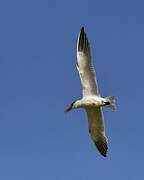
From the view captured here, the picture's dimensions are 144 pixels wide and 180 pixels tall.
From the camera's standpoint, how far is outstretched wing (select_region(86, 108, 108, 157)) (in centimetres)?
3641

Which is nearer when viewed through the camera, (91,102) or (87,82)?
(91,102)

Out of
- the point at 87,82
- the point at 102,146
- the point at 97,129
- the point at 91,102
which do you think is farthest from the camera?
the point at 102,146

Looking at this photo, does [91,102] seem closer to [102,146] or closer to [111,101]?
[111,101]

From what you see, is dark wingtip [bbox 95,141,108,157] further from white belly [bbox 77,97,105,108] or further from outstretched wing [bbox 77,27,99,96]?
outstretched wing [bbox 77,27,99,96]

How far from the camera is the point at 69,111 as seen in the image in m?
36.6

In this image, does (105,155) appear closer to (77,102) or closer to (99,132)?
(99,132)

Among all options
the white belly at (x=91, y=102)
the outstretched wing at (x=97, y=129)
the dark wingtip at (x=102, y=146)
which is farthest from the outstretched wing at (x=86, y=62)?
the dark wingtip at (x=102, y=146)

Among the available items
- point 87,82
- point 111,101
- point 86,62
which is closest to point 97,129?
point 87,82

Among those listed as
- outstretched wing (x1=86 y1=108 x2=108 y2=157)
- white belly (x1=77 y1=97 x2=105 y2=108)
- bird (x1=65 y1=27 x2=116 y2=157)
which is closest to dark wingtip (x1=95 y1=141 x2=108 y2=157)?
outstretched wing (x1=86 y1=108 x2=108 y2=157)

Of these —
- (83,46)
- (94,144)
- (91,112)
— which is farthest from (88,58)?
(94,144)

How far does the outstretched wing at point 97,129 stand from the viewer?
36.4 meters

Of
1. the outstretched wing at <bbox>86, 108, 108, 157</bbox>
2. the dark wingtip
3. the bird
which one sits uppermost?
the bird

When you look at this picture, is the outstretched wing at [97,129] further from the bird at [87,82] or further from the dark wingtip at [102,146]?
the bird at [87,82]

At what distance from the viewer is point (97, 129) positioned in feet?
123
